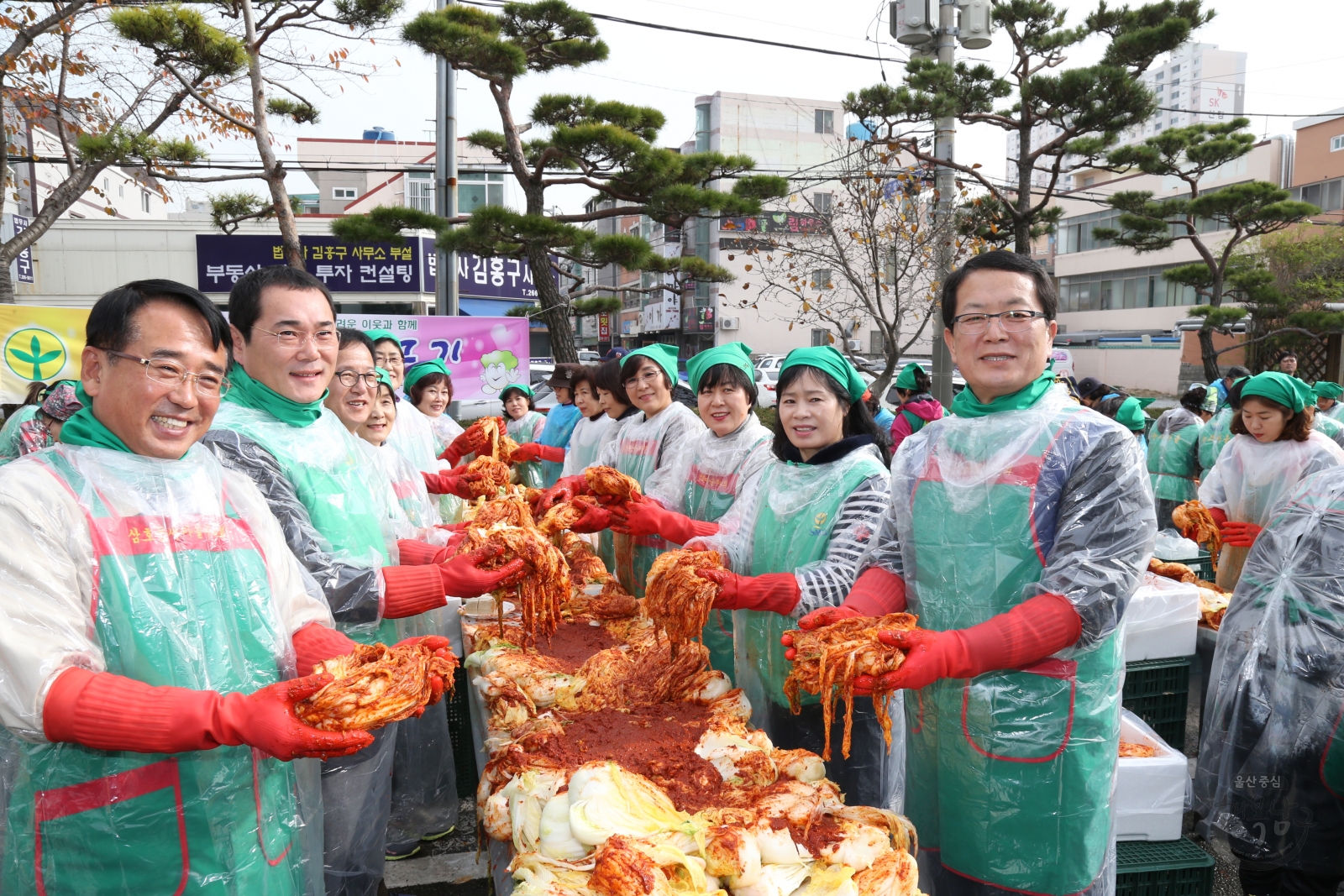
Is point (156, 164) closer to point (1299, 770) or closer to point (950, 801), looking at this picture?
point (950, 801)

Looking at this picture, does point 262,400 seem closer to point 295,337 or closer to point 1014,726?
point 295,337

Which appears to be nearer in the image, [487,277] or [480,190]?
[487,277]

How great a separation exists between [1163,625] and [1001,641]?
2597 mm

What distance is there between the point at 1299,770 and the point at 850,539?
183 centimetres

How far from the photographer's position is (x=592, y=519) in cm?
373

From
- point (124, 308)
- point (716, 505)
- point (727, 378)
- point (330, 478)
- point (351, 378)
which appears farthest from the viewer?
point (716, 505)

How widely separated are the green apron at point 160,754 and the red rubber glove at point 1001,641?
1465mm

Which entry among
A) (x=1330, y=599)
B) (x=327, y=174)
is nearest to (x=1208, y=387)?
(x=1330, y=599)

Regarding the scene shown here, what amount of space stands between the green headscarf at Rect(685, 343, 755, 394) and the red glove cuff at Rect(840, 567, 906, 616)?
1752 millimetres

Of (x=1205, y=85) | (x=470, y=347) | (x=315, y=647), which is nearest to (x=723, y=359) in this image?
(x=315, y=647)

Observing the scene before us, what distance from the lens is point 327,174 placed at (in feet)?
116

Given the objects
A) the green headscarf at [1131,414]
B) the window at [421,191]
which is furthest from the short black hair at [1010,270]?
the window at [421,191]

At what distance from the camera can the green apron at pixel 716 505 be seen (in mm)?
3795

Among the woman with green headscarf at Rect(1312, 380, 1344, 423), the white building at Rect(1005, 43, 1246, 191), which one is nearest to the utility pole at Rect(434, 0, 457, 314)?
the woman with green headscarf at Rect(1312, 380, 1344, 423)
